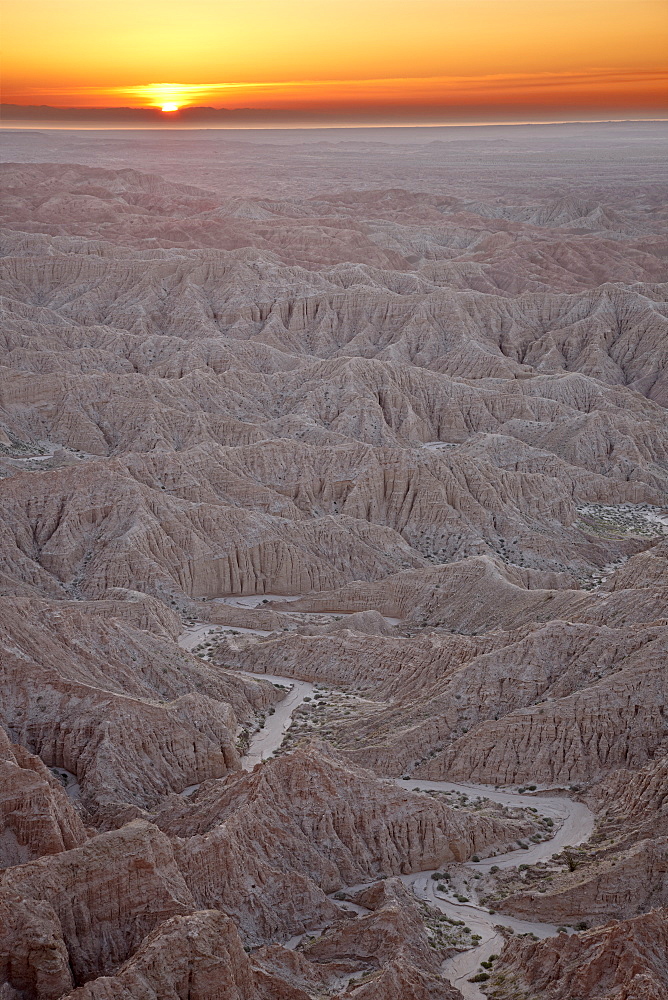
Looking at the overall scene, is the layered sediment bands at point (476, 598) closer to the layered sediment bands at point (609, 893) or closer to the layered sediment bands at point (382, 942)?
the layered sediment bands at point (609, 893)

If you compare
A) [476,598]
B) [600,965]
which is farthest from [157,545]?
[600,965]

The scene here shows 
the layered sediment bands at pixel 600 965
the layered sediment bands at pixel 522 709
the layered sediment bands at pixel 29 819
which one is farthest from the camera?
the layered sediment bands at pixel 522 709

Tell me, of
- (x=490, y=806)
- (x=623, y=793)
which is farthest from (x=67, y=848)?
(x=623, y=793)

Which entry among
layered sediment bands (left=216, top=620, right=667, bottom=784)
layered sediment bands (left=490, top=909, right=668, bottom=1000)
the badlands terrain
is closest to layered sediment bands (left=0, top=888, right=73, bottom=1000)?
the badlands terrain

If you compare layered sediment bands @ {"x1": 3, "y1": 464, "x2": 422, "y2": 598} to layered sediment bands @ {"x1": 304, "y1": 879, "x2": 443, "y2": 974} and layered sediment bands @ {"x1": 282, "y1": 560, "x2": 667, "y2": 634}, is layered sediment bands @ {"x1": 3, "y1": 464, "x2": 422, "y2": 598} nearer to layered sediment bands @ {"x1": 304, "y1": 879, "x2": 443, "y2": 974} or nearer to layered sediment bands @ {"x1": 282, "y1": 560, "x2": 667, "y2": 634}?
layered sediment bands @ {"x1": 282, "y1": 560, "x2": 667, "y2": 634}

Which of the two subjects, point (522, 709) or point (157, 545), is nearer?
point (522, 709)

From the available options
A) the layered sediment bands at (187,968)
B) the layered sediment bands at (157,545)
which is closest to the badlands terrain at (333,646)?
the layered sediment bands at (187,968)

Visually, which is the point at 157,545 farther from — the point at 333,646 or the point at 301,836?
the point at 301,836
